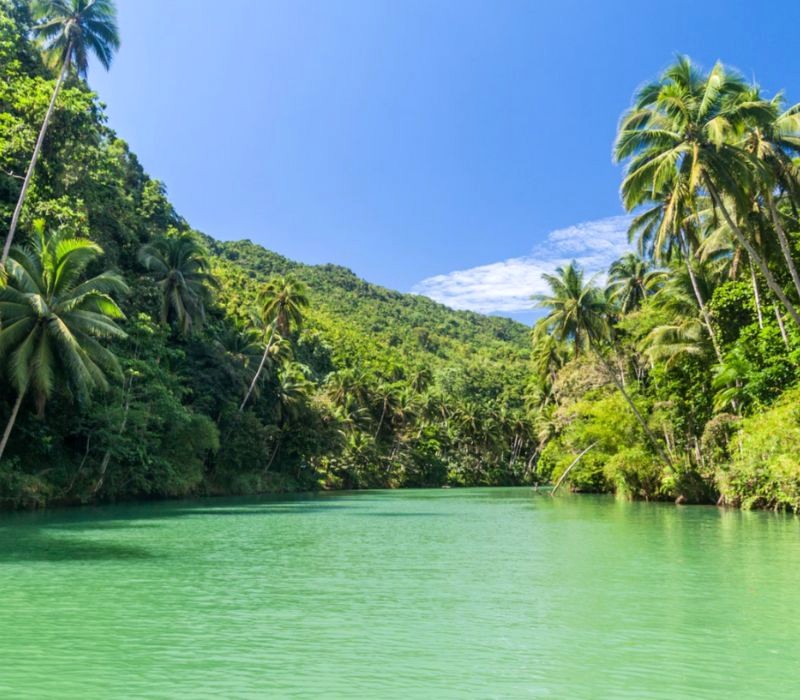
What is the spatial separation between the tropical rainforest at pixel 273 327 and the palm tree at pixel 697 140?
0.08 meters

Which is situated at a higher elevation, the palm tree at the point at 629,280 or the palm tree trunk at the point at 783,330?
the palm tree at the point at 629,280

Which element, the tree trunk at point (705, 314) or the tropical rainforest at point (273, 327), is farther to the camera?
the tree trunk at point (705, 314)

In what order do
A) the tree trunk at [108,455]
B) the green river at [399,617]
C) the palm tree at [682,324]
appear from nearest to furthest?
1. the green river at [399,617]
2. the tree trunk at [108,455]
3. the palm tree at [682,324]

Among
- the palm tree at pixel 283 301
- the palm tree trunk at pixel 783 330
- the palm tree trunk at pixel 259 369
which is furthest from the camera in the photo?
the palm tree at pixel 283 301

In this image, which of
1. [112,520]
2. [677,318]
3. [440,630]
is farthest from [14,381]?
[677,318]

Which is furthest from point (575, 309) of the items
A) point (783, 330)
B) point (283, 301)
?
point (283, 301)

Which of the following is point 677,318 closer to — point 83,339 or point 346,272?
point 83,339

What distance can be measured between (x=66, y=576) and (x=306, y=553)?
18.0 ft

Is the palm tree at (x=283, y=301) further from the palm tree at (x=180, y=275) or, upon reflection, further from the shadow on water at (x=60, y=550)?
the shadow on water at (x=60, y=550)

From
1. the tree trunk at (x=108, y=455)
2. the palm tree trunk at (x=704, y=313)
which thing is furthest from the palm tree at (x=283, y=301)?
the palm tree trunk at (x=704, y=313)

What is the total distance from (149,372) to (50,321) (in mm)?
9792

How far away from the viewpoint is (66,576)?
1205cm

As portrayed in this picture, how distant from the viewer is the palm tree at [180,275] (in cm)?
4256

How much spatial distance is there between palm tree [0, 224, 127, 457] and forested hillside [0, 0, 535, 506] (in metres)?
0.07
